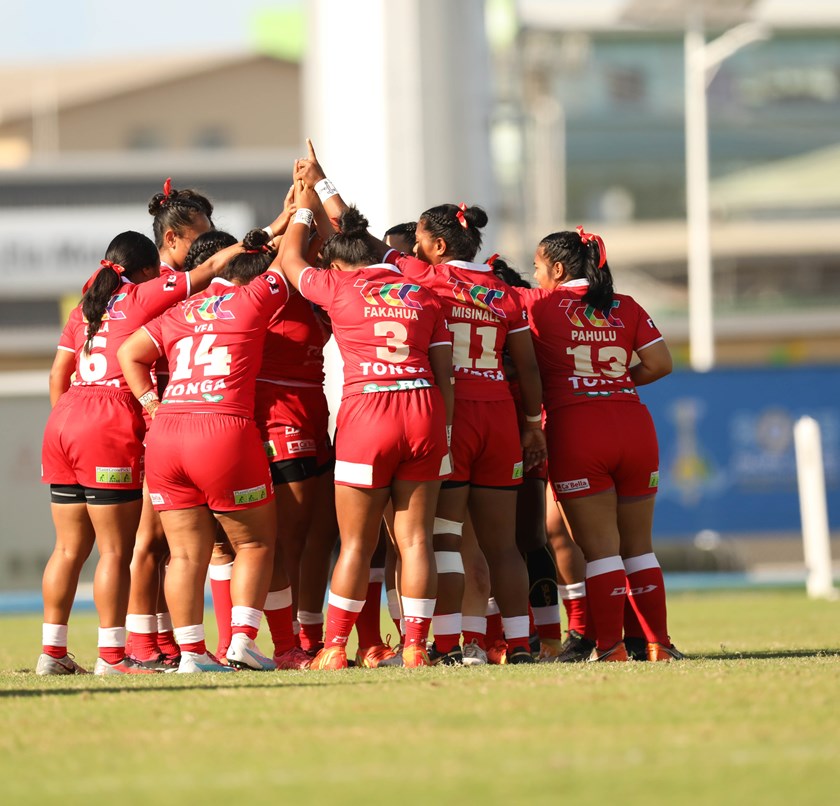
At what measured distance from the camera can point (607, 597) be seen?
8.00m

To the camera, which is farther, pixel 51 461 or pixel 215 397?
pixel 51 461

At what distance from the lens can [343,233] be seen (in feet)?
26.0

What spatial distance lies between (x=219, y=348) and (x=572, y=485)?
1917 mm

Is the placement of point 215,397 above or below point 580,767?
above

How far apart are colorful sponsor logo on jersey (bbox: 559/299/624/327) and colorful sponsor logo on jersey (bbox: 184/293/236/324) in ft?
5.76

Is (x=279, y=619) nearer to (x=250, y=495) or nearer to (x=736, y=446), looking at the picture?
(x=250, y=495)

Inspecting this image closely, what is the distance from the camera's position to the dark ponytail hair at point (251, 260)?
8047 millimetres

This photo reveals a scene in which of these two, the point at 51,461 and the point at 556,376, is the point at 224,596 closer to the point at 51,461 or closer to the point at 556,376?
the point at 51,461

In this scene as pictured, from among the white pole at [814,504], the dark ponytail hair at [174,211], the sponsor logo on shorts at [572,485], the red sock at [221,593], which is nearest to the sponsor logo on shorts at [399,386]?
the sponsor logo on shorts at [572,485]

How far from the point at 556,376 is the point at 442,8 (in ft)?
34.1

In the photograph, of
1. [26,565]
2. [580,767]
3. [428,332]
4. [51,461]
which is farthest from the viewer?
[26,565]

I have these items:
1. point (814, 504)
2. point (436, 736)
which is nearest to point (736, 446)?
point (814, 504)

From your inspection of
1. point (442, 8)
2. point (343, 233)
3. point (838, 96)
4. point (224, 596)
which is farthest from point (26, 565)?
point (838, 96)

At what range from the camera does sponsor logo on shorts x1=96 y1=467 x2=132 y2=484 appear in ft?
26.6
